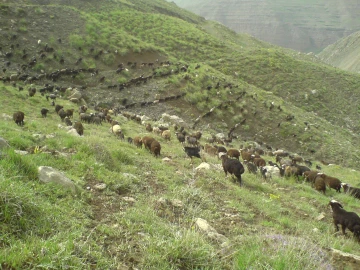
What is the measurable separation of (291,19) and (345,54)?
7318 cm

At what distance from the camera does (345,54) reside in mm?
112938

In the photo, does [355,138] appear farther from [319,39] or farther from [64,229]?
[319,39]

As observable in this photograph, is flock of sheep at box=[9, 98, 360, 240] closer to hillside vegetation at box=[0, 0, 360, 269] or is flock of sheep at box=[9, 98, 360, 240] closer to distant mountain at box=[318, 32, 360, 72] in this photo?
hillside vegetation at box=[0, 0, 360, 269]

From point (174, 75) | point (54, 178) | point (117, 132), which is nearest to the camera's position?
point (54, 178)

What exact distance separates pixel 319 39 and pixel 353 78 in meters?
136

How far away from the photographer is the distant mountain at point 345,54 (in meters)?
103

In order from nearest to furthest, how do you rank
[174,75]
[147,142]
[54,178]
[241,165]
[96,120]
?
[54,178], [241,165], [147,142], [96,120], [174,75]

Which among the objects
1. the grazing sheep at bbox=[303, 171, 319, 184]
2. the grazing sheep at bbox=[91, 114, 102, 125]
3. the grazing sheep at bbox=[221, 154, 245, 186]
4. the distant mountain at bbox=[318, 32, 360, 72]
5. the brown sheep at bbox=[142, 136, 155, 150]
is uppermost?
the distant mountain at bbox=[318, 32, 360, 72]

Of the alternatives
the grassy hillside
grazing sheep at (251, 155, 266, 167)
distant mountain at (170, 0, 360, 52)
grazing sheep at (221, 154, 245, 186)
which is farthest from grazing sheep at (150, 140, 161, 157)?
distant mountain at (170, 0, 360, 52)

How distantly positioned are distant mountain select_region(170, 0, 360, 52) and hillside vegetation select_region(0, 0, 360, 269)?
5102 inches

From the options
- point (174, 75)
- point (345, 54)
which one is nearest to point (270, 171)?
point (174, 75)

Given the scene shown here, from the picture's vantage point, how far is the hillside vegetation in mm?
4172

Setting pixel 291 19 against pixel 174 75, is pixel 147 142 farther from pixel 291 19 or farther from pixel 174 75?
pixel 291 19

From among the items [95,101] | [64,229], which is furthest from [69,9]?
[64,229]
